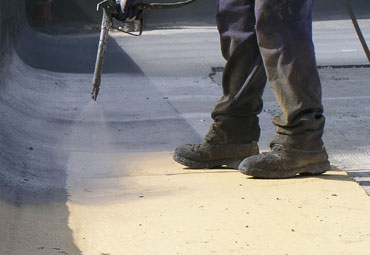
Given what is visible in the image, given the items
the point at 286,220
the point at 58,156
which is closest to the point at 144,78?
the point at 58,156

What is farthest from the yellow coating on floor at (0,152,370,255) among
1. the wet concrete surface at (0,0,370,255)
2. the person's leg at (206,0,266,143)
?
the person's leg at (206,0,266,143)

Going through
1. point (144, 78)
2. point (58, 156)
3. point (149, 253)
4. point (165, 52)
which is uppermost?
point (149, 253)

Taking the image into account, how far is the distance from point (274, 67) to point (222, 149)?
594 mm

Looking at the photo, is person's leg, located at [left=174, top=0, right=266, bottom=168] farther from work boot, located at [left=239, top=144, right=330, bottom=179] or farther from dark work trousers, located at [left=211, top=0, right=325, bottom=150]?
work boot, located at [left=239, top=144, right=330, bottom=179]

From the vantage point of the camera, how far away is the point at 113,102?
23.8 ft

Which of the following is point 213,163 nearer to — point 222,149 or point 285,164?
point 222,149

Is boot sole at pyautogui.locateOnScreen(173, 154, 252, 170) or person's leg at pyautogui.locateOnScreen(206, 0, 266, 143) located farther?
boot sole at pyautogui.locateOnScreen(173, 154, 252, 170)

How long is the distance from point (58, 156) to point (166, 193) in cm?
119

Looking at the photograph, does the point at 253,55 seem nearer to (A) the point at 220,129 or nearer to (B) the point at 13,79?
(A) the point at 220,129

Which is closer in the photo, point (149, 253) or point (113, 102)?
point (149, 253)

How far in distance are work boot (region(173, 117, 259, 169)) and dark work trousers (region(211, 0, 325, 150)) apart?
1.1 inches

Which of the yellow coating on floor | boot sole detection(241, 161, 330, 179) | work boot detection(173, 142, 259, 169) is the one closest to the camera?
the yellow coating on floor

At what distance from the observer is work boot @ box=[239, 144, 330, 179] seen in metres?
4.28

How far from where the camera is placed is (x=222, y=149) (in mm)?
4625
